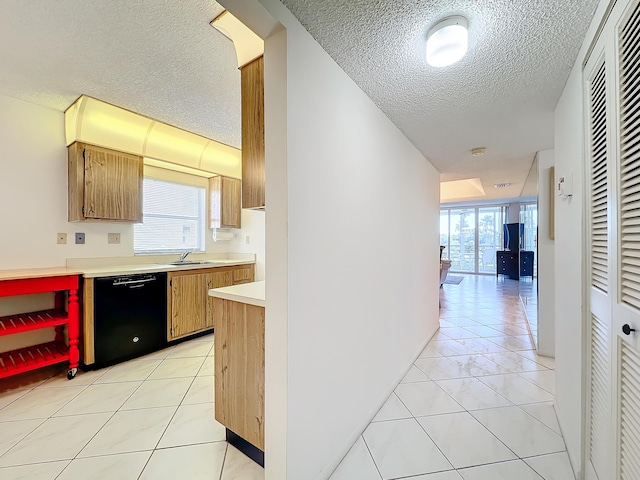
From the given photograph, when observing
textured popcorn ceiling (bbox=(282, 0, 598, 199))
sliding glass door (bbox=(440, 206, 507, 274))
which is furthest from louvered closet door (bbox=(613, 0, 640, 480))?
sliding glass door (bbox=(440, 206, 507, 274))

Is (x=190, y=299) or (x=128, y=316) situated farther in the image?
(x=190, y=299)

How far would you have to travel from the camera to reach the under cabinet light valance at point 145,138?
8.73ft

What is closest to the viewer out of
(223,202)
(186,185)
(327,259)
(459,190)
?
(327,259)

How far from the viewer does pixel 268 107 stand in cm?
127

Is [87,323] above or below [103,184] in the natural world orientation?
below

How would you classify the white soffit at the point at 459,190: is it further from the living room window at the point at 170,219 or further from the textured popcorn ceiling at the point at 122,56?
the textured popcorn ceiling at the point at 122,56

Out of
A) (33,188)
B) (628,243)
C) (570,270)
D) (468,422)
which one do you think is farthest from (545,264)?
(33,188)

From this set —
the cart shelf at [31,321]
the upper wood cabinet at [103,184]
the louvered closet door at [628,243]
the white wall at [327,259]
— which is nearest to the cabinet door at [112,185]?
the upper wood cabinet at [103,184]

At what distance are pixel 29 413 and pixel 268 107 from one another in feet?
8.80

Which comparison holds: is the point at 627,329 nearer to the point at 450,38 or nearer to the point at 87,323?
the point at 450,38

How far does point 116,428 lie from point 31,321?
138cm

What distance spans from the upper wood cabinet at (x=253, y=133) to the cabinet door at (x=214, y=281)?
222 centimetres

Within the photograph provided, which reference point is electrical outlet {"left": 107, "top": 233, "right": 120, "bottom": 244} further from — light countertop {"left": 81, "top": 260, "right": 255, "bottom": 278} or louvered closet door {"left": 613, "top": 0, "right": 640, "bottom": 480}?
louvered closet door {"left": 613, "top": 0, "right": 640, "bottom": 480}

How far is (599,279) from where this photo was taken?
124 cm
